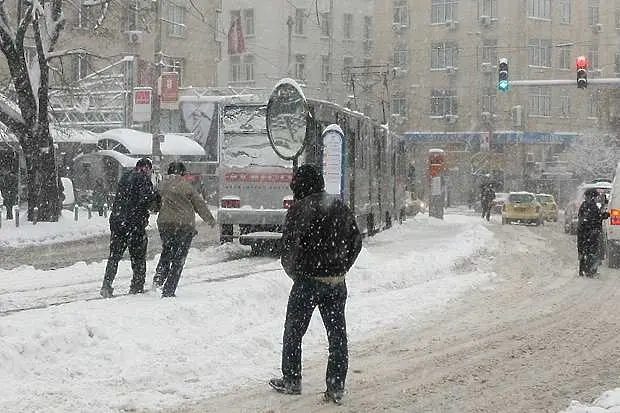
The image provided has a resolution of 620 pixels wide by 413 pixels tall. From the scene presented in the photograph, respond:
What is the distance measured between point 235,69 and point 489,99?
1767cm

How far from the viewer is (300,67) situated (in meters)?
72.6

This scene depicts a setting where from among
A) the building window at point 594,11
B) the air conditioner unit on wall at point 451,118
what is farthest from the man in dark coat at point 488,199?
the building window at point 594,11

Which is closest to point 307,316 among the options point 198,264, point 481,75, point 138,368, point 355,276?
point 138,368

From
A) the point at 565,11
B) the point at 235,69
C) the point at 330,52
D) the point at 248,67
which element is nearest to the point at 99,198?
the point at 248,67

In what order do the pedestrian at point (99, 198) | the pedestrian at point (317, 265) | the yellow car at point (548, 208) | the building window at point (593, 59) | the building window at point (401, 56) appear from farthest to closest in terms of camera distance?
the building window at point (401, 56)
the building window at point (593, 59)
the yellow car at point (548, 208)
the pedestrian at point (99, 198)
the pedestrian at point (317, 265)

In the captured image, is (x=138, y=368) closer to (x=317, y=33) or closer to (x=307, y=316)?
(x=307, y=316)

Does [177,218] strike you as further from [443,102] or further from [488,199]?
[443,102]

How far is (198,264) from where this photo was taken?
19.8 meters

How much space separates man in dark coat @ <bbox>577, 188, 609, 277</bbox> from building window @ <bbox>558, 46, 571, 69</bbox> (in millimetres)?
53946

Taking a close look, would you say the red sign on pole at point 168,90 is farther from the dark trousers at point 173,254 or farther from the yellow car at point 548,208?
the dark trousers at point 173,254

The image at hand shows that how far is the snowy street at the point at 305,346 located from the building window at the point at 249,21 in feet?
181

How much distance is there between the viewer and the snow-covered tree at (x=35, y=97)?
2842 cm

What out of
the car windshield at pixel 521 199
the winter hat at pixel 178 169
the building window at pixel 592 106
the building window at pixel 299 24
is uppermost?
the building window at pixel 299 24

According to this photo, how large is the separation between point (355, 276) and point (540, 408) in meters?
9.07
